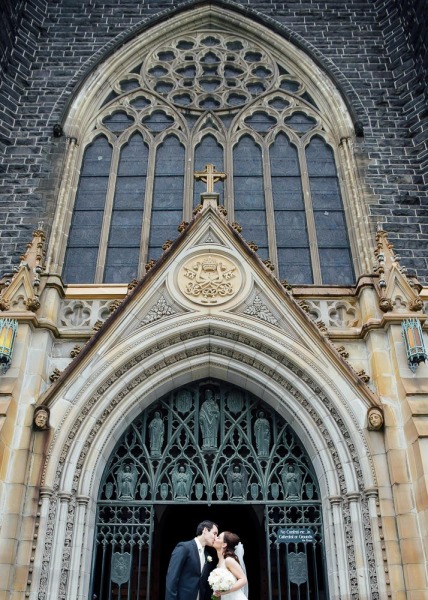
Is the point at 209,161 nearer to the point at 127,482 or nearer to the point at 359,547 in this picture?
the point at 127,482

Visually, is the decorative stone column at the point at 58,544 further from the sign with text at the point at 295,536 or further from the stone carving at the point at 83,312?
the sign with text at the point at 295,536

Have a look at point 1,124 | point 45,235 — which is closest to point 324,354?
point 45,235

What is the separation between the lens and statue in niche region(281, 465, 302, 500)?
352 inches

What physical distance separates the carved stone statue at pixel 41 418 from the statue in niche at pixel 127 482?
1.32 m

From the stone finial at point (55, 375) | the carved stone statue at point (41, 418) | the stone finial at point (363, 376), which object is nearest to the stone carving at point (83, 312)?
the stone finial at point (55, 375)

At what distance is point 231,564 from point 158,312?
424 centimetres

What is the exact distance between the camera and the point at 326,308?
10.0 meters

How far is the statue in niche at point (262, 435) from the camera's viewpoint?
30.3ft

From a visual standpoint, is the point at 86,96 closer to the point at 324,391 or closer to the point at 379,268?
the point at 379,268

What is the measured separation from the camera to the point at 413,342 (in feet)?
29.0

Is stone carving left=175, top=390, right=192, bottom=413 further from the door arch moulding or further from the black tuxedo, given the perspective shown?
the black tuxedo

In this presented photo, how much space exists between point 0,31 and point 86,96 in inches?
86.6

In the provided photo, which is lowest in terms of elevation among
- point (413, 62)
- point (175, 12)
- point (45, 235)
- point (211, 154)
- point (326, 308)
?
point (326, 308)

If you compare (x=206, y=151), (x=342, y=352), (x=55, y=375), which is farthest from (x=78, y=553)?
(x=206, y=151)
